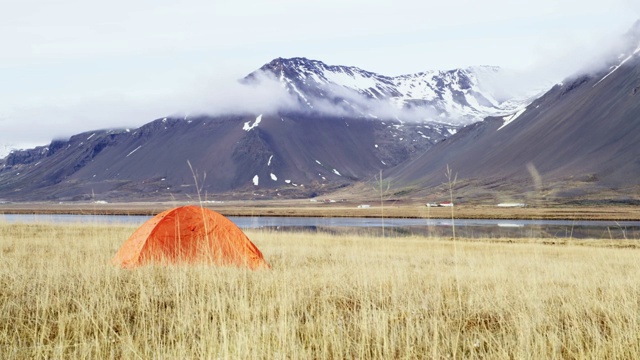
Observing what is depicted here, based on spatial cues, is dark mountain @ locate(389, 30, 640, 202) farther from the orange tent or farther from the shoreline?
the orange tent

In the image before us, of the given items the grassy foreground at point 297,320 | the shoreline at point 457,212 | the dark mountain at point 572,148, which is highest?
the dark mountain at point 572,148

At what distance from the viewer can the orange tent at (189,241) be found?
13.0m

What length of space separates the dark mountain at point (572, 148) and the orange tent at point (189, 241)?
118 meters

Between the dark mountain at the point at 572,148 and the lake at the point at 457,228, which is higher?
the dark mountain at the point at 572,148

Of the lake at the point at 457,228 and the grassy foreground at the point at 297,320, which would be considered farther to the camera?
the lake at the point at 457,228

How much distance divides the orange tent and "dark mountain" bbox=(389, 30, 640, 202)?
11779 centimetres

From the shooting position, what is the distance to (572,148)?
480 ft

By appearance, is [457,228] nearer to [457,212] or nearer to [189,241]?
[457,212]

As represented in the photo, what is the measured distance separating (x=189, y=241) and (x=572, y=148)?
151 metres

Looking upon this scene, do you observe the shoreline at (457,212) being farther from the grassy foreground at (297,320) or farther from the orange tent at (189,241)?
the grassy foreground at (297,320)

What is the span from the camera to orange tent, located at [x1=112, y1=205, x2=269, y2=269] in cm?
1297

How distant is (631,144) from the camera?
13162 centimetres

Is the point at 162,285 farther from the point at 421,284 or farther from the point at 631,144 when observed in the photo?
the point at 631,144

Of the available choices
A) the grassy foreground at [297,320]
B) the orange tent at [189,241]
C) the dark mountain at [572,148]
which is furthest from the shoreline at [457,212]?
the grassy foreground at [297,320]
